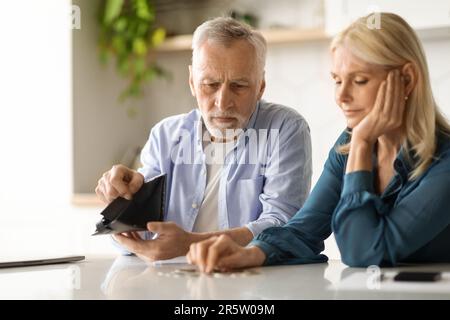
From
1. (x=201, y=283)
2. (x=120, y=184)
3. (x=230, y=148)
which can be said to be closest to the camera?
(x=201, y=283)

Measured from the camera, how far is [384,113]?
4.53 ft

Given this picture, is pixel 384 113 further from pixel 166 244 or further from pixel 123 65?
pixel 123 65

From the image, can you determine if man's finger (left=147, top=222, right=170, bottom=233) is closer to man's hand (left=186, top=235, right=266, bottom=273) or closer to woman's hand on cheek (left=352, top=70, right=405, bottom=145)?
man's hand (left=186, top=235, right=266, bottom=273)

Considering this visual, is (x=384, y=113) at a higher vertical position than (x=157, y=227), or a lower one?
higher

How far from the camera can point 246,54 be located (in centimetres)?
187

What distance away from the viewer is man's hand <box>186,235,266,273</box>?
1.27 metres

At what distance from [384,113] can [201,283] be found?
51 cm

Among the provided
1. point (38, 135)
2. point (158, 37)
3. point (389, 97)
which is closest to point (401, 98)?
point (389, 97)

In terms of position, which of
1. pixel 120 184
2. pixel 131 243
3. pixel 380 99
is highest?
pixel 380 99

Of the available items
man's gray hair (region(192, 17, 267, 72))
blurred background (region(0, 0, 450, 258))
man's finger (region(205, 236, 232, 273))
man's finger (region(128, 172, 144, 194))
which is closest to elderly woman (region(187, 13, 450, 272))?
man's finger (region(205, 236, 232, 273))

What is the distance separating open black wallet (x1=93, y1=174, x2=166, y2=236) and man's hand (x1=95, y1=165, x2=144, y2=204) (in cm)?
5

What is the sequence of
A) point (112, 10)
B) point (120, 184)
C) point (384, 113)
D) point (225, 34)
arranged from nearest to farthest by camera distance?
point (384, 113) → point (120, 184) → point (225, 34) → point (112, 10)
